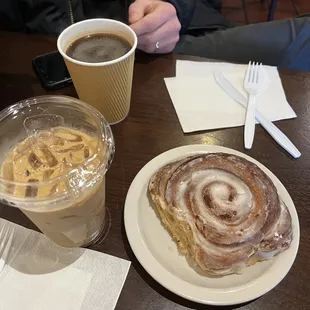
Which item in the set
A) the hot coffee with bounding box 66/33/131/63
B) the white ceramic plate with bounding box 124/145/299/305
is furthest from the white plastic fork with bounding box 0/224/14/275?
the hot coffee with bounding box 66/33/131/63

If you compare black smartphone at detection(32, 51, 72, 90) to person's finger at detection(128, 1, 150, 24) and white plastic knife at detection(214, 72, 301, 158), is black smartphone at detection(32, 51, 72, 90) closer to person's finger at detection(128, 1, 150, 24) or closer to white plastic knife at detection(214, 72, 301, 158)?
person's finger at detection(128, 1, 150, 24)

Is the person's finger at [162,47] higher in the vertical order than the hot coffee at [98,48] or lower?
lower

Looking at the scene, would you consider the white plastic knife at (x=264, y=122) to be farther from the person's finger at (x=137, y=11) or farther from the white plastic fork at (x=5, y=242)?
the white plastic fork at (x=5, y=242)

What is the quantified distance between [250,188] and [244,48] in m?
0.65

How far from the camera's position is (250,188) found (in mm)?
629

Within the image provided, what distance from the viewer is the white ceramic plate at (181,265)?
0.56 m

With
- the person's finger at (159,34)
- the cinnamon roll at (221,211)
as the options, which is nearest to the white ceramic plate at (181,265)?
Answer: the cinnamon roll at (221,211)

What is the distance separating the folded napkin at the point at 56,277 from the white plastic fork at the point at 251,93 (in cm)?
38

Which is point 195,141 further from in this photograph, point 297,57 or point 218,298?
point 297,57

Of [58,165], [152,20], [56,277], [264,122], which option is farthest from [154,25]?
[56,277]

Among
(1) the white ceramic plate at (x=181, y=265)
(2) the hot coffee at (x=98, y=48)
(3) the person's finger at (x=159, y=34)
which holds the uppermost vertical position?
(2) the hot coffee at (x=98, y=48)

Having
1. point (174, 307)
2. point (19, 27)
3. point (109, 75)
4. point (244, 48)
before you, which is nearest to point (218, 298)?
point (174, 307)

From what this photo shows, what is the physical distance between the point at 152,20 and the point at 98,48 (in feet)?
0.69

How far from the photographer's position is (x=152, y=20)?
909 millimetres
